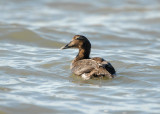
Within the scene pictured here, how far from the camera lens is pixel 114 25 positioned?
1744cm

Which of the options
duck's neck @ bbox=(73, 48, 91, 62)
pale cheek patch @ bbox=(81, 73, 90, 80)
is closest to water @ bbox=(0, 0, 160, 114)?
pale cheek patch @ bbox=(81, 73, 90, 80)

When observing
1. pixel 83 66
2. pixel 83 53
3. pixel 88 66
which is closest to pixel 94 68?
pixel 88 66

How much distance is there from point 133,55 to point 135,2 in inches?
379

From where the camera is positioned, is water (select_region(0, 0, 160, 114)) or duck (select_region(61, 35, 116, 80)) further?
duck (select_region(61, 35, 116, 80))

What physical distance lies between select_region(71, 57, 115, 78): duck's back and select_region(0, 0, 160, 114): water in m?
0.17

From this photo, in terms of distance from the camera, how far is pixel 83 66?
1002 centimetres

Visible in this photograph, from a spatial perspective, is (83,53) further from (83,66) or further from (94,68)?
(94,68)

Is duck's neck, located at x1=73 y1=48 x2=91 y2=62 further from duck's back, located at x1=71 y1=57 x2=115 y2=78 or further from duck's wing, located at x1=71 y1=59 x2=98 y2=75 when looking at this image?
duck's back, located at x1=71 y1=57 x2=115 y2=78

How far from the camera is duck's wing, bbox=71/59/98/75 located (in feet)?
32.0

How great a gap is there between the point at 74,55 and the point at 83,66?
8.82 feet

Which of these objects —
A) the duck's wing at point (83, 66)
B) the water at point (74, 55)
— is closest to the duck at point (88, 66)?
the duck's wing at point (83, 66)

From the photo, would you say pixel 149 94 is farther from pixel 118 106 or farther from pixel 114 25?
pixel 114 25

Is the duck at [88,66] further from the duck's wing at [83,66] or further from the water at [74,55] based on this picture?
the water at [74,55]

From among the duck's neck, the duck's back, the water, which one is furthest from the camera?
Answer: the duck's neck
